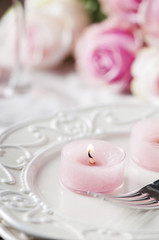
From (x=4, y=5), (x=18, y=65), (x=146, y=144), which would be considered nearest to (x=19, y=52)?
(x=18, y=65)

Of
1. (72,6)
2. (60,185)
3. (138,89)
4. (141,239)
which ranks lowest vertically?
(141,239)

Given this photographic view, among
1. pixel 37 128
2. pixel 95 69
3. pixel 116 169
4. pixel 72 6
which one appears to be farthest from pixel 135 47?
pixel 116 169

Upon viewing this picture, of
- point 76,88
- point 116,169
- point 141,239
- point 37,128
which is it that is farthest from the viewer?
point 76,88

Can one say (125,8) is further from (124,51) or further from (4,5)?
(4,5)

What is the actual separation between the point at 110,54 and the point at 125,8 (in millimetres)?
118

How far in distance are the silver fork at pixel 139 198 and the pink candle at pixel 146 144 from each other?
0.08 metres

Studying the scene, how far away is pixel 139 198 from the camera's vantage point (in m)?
0.63

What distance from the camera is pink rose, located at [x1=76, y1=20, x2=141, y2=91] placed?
111cm

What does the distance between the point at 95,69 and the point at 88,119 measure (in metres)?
0.29

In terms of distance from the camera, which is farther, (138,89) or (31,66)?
(31,66)

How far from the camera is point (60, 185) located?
0.67m

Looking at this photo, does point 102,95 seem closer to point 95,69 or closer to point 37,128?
point 95,69

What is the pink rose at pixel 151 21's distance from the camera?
100cm

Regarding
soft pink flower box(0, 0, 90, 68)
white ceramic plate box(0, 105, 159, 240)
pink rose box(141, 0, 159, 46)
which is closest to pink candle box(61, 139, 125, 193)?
white ceramic plate box(0, 105, 159, 240)
